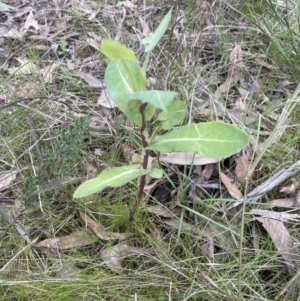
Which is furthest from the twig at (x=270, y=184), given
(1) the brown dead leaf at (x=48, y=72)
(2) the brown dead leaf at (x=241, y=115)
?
(1) the brown dead leaf at (x=48, y=72)

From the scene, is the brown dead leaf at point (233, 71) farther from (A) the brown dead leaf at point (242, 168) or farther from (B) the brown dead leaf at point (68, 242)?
(B) the brown dead leaf at point (68, 242)

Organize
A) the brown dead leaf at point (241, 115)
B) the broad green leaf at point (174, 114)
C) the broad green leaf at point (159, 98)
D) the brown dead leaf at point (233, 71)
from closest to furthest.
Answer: the broad green leaf at point (159, 98), the broad green leaf at point (174, 114), the brown dead leaf at point (241, 115), the brown dead leaf at point (233, 71)

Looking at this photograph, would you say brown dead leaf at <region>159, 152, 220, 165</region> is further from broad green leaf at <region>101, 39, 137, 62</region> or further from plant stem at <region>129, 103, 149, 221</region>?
broad green leaf at <region>101, 39, 137, 62</region>

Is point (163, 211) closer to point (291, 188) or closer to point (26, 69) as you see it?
point (291, 188)

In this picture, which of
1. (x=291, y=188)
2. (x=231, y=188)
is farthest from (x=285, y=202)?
(x=231, y=188)

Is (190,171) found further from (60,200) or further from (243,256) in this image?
(60,200)
